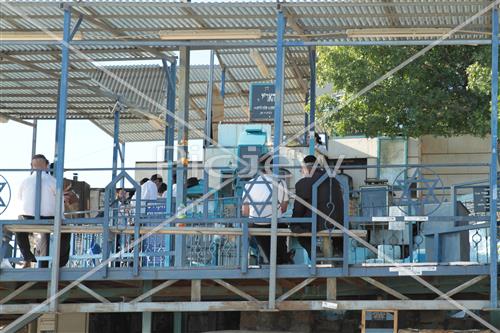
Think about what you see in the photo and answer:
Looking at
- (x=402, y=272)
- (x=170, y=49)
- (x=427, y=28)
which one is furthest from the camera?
(x=170, y=49)

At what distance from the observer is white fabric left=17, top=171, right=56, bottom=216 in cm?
1517

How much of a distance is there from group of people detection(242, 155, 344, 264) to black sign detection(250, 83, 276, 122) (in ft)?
26.9

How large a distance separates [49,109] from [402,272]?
11.4m

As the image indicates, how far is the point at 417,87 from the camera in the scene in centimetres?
2131

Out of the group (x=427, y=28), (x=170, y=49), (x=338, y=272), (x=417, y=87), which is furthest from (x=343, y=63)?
(x=338, y=272)

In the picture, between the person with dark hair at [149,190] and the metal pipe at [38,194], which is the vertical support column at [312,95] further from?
the metal pipe at [38,194]

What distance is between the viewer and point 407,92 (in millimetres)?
21297

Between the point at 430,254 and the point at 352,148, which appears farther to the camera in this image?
the point at 352,148

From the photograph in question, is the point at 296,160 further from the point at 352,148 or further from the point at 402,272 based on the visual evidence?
the point at 402,272

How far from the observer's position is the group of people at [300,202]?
47.2ft

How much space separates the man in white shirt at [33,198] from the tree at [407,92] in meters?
7.64

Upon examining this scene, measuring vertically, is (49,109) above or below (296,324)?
above

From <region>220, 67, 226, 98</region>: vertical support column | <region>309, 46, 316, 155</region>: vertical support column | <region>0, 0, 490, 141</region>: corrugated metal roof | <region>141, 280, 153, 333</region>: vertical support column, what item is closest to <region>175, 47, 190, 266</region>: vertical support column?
<region>0, 0, 490, 141</region>: corrugated metal roof

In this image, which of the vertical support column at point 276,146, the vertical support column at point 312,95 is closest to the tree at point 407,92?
the vertical support column at point 312,95
